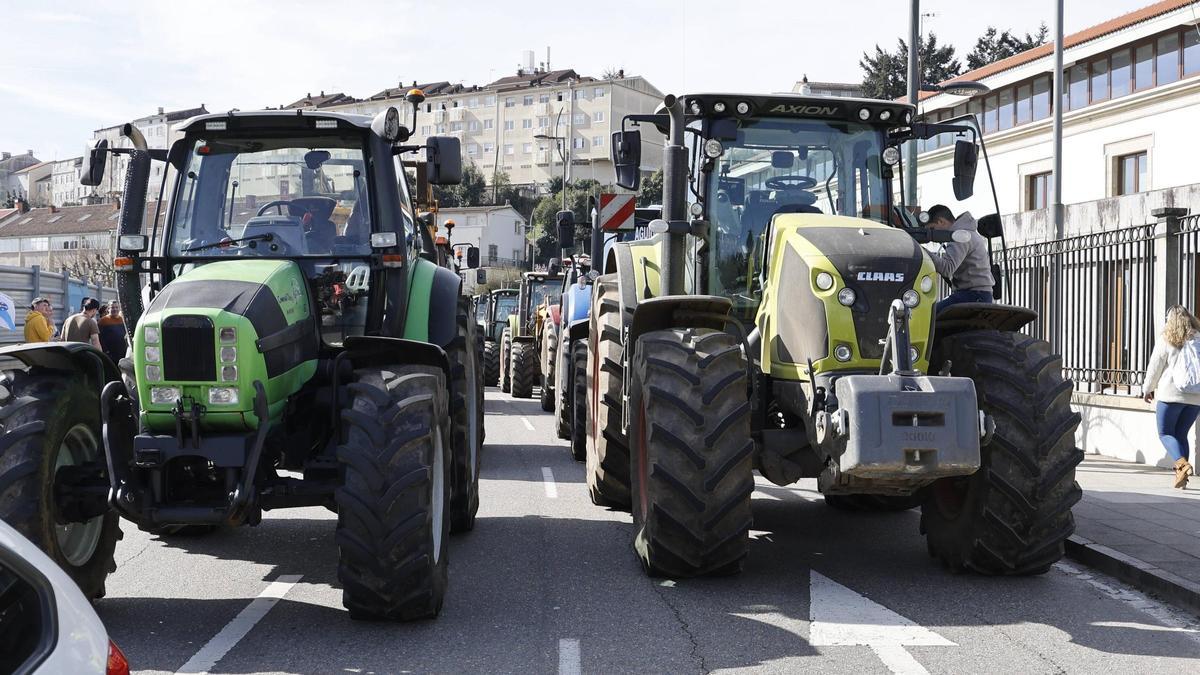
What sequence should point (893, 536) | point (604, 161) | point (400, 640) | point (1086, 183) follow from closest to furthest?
point (400, 640) < point (893, 536) < point (1086, 183) < point (604, 161)

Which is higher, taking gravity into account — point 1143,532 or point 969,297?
point 969,297

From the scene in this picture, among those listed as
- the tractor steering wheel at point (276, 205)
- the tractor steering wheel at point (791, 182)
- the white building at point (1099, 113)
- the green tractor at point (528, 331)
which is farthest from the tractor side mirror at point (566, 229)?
the white building at point (1099, 113)

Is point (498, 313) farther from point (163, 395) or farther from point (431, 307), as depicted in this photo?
point (163, 395)

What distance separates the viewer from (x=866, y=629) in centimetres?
623

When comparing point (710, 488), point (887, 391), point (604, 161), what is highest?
point (604, 161)

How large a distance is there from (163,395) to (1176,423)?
919 centimetres

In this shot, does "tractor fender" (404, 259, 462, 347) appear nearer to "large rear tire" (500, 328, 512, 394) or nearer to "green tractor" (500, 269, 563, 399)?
"green tractor" (500, 269, 563, 399)

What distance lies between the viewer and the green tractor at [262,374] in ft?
19.3

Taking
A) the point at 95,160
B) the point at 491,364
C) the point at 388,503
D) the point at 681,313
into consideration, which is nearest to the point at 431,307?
the point at 681,313

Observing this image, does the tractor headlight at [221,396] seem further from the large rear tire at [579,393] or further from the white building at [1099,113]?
the white building at [1099,113]

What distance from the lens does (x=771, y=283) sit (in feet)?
24.8

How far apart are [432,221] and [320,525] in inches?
223

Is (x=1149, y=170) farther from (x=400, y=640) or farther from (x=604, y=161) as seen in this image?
(x=604, y=161)

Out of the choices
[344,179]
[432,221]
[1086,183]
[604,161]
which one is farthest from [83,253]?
[344,179]
